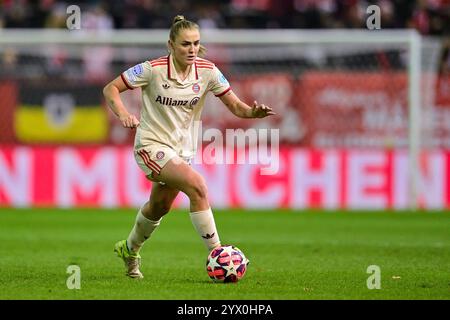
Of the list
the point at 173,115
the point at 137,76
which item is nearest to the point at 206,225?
the point at 173,115

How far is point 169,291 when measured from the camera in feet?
26.3

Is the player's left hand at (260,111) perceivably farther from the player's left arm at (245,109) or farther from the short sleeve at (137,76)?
the short sleeve at (137,76)

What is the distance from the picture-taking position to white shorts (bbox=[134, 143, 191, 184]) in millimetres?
8695

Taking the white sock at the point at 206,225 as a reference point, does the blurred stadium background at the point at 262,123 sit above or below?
above

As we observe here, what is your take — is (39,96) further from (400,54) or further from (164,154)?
(164,154)

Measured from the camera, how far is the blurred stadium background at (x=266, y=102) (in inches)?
712

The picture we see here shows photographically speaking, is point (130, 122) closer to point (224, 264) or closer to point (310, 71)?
point (224, 264)

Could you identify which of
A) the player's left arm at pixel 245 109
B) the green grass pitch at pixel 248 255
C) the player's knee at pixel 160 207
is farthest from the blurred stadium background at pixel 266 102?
the player's knee at pixel 160 207

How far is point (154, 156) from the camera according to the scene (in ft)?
28.7

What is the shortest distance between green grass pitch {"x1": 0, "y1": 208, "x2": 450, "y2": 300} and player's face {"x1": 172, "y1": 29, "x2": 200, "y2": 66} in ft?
5.95

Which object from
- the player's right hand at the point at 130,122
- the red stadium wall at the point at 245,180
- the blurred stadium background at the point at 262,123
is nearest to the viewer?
the player's right hand at the point at 130,122

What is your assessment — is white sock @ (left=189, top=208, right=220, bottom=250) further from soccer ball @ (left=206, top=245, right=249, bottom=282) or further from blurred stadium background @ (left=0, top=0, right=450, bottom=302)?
blurred stadium background @ (left=0, top=0, right=450, bottom=302)
